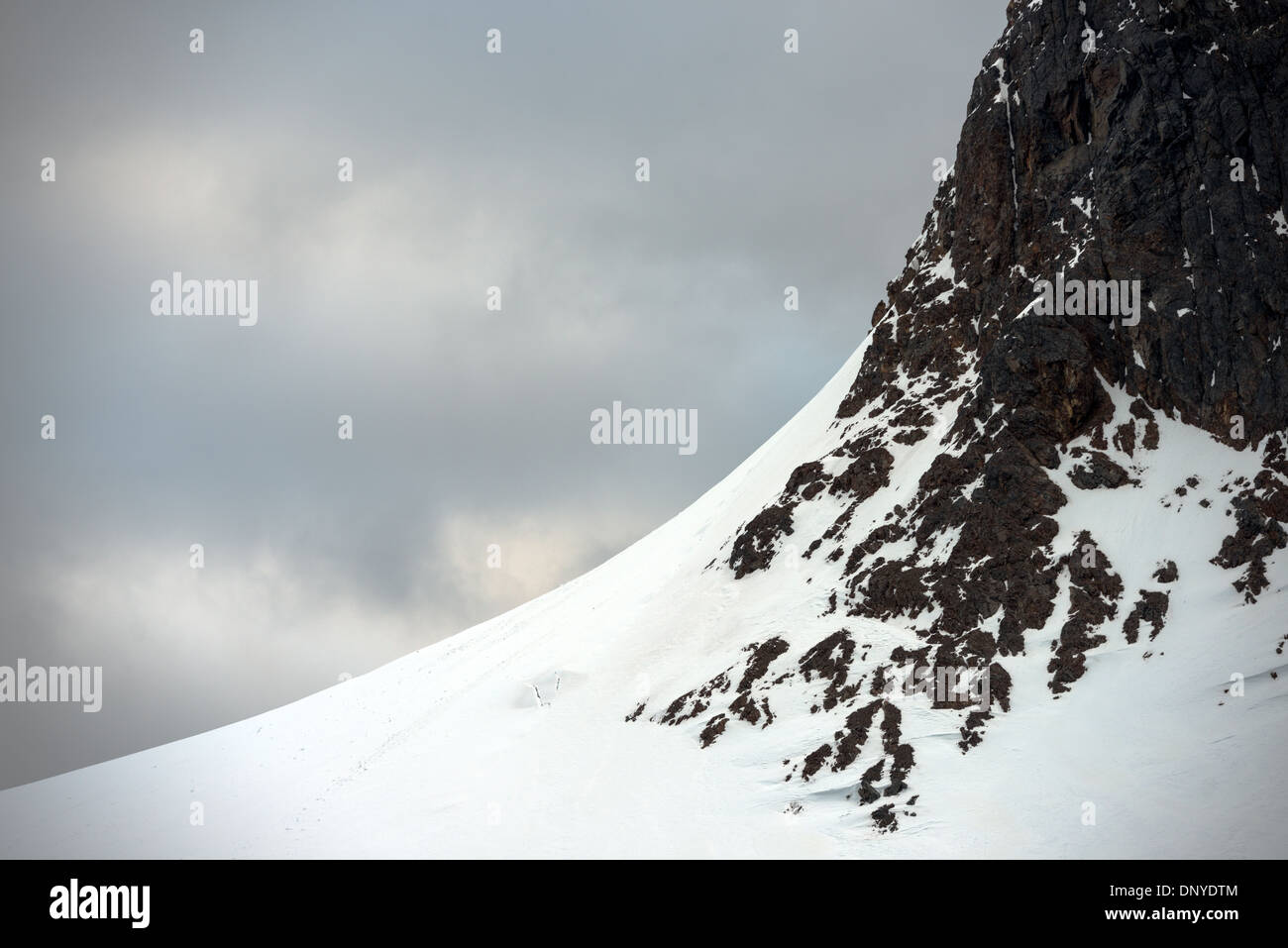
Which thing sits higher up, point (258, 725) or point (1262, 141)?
point (1262, 141)

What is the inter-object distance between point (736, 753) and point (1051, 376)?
2028 centimetres

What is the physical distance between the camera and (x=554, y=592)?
62906 mm

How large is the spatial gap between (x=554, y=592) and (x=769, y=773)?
35.2 metres

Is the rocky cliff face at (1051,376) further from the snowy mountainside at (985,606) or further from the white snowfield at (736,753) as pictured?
the white snowfield at (736,753)

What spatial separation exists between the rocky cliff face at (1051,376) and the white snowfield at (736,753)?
24.1 inches

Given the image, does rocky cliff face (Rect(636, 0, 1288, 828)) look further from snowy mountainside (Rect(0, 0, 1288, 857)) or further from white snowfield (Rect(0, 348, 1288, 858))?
white snowfield (Rect(0, 348, 1288, 858))

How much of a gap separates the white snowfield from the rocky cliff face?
2.01 ft

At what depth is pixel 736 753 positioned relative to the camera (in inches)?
1224

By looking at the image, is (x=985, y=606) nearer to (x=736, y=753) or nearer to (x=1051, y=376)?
(x=736, y=753)

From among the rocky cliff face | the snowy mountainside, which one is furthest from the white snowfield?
the rocky cliff face

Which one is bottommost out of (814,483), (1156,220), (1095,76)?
(814,483)

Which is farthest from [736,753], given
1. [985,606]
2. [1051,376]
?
[1051,376]

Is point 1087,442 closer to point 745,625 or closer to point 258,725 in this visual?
point 745,625
